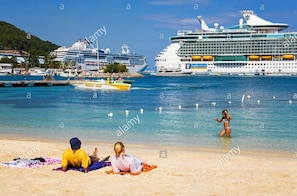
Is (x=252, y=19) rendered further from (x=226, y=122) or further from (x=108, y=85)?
(x=226, y=122)

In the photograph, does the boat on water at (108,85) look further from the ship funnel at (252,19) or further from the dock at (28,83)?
the ship funnel at (252,19)

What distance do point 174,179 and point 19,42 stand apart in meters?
166

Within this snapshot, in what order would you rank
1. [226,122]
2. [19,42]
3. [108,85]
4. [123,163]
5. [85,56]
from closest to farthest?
1. [123,163]
2. [226,122]
3. [108,85]
4. [85,56]
5. [19,42]

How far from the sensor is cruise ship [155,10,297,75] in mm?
122188

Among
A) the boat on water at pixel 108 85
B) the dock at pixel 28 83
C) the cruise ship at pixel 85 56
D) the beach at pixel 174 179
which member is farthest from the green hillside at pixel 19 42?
the beach at pixel 174 179

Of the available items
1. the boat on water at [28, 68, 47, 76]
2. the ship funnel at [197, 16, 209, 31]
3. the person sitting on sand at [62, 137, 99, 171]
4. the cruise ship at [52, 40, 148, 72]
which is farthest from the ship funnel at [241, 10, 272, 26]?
the person sitting on sand at [62, 137, 99, 171]

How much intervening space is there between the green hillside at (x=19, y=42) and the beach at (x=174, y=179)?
463 ft

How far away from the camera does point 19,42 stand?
542ft

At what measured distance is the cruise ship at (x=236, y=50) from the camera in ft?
401

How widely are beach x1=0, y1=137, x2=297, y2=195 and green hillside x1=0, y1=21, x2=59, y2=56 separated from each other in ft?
463

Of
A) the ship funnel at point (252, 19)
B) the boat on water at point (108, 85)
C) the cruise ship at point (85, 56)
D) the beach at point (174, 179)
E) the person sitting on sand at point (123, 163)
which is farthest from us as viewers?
the cruise ship at point (85, 56)

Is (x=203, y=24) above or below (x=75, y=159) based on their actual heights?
above

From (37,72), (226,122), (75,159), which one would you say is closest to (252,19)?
(37,72)

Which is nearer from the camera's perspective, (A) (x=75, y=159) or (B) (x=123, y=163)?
(B) (x=123, y=163)
